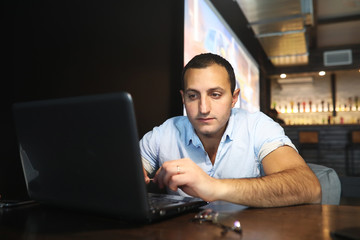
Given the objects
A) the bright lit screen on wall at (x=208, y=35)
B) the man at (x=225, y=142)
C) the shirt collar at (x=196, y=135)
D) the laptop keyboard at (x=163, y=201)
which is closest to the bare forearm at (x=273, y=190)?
the man at (x=225, y=142)

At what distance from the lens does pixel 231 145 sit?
135cm

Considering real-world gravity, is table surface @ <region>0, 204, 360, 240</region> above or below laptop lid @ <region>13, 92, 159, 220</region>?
below

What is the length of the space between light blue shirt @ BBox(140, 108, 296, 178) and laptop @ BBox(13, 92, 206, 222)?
61 centimetres

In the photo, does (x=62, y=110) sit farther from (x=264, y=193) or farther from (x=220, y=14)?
(x=220, y=14)

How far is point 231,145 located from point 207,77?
321 millimetres

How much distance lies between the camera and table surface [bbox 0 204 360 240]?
0.55 meters

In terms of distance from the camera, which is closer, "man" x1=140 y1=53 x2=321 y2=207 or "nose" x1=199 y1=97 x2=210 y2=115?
"man" x1=140 y1=53 x2=321 y2=207

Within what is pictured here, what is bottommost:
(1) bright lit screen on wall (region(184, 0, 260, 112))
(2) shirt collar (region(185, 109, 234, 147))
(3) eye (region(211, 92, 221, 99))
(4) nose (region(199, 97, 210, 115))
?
(2) shirt collar (region(185, 109, 234, 147))

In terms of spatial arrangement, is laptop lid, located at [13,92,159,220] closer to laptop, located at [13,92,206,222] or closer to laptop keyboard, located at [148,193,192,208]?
laptop, located at [13,92,206,222]

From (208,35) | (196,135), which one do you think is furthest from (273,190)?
(208,35)

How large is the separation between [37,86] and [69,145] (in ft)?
2.09

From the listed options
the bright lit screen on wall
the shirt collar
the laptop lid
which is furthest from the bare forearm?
the bright lit screen on wall

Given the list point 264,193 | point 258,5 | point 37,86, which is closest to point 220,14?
point 258,5

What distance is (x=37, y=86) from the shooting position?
3.77 feet
